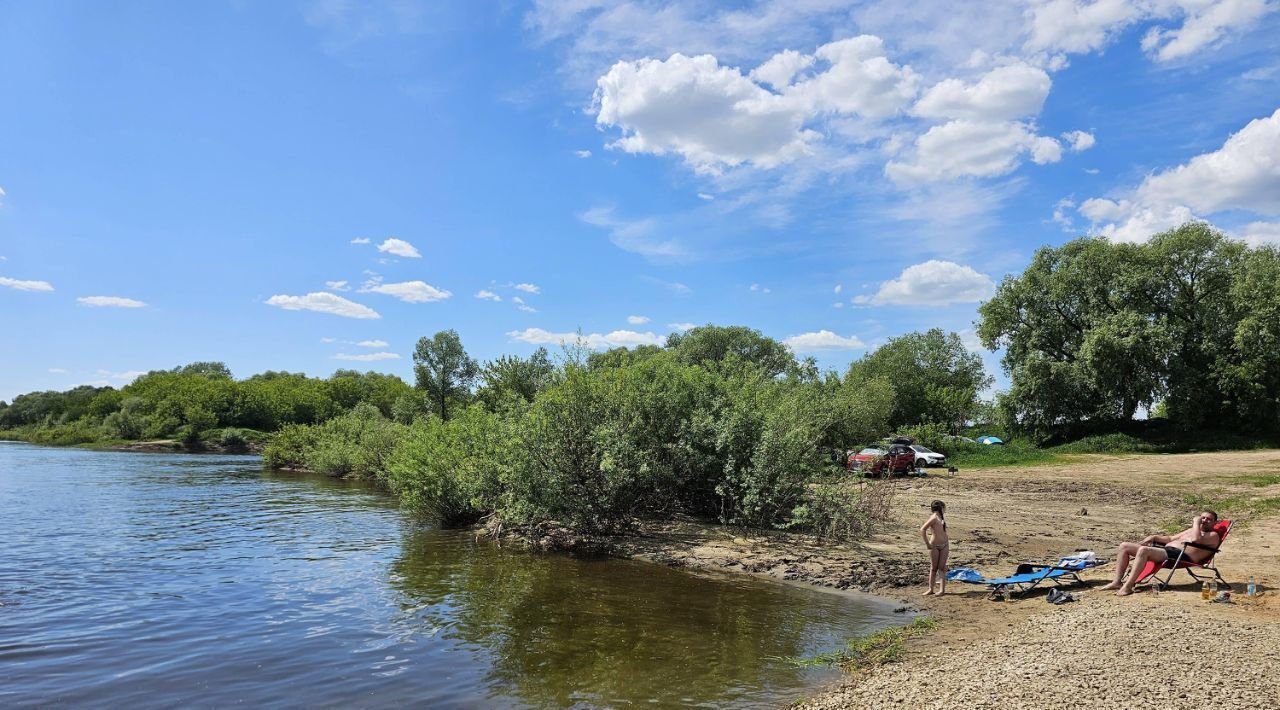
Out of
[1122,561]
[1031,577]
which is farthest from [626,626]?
[1122,561]

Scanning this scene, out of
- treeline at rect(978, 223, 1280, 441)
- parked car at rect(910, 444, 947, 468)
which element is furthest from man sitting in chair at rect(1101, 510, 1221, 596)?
treeline at rect(978, 223, 1280, 441)

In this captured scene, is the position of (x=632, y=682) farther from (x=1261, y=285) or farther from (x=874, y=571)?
(x=1261, y=285)

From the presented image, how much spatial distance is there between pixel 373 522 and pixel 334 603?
36.7 feet

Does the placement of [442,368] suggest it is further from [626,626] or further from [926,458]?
[626,626]

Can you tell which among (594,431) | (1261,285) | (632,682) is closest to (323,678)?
(632,682)

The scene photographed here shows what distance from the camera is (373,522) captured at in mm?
22281

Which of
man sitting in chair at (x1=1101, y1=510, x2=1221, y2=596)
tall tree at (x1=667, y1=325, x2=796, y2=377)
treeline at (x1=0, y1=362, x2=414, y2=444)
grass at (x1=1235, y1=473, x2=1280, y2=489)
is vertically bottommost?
grass at (x1=1235, y1=473, x2=1280, y2=489)

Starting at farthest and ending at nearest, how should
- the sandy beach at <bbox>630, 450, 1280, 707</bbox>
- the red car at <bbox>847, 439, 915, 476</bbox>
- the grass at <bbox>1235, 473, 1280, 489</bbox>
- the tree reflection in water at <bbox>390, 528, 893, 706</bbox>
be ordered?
the red car at <bbox>847, 439, 915, 476</bbox>
the grass at <bbox>1235, 473, 1280, 489</bbox>
the tree reflection in water at <bbox>390, 528, 893, 706</bbox>
the sandy beach at <bbox>630, 450, 1280, 707</bbox>

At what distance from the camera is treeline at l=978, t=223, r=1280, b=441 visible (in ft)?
130

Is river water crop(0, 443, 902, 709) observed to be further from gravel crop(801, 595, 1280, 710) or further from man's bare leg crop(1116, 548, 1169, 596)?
man's bare leg crop(1116, 548, 1169, 596)

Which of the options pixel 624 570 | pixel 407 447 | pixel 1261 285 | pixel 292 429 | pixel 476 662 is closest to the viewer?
pixel 476 662

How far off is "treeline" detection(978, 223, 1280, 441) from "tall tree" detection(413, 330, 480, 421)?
189 ft

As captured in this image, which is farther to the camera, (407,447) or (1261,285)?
(1261,285)

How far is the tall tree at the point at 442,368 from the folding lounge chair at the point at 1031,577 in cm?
7422
